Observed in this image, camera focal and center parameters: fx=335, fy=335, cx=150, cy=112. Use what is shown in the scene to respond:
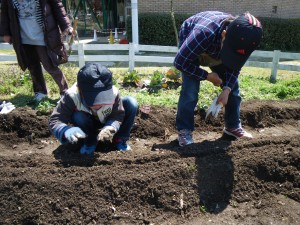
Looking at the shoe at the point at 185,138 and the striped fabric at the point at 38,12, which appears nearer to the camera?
the shoe at the point at 185,138

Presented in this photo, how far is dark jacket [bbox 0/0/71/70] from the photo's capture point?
4496mm

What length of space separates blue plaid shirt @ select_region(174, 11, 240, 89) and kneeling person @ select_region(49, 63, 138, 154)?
2.14ft

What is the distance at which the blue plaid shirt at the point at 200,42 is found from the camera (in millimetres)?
2891

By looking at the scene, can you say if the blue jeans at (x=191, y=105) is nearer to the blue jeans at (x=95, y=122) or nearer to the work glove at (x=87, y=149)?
the blue jeans at (x=95, y=122)

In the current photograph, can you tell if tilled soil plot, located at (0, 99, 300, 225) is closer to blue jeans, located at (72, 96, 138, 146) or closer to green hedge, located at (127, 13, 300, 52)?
blue jeans, located at (72, 96, 138, 146)

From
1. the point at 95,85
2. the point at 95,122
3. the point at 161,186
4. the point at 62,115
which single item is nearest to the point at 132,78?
the point at 95,122

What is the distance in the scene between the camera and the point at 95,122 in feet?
10.6

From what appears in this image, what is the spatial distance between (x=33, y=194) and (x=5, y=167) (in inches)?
18.2

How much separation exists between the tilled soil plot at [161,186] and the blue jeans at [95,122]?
241 millimetres

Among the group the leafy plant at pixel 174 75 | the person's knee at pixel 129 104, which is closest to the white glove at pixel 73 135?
the person's knee at pixel 129 104

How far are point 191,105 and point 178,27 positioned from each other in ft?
31.7

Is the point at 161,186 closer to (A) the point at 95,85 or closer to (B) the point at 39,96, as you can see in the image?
(A) the point at 95,85

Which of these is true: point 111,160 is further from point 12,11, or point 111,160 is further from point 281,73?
point 281,73

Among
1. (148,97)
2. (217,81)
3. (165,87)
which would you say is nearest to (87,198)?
→ (217,81)
